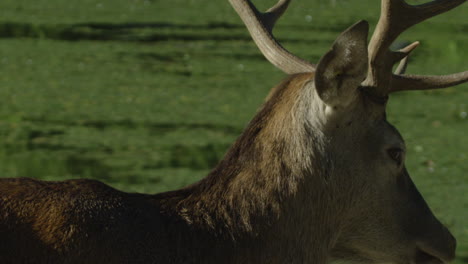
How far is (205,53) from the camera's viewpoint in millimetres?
8609

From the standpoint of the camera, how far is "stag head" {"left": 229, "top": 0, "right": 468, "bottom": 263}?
2662 millimetres

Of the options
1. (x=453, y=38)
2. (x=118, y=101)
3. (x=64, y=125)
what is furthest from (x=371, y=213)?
(x=453, y=38)

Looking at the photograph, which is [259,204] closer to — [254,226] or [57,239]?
[254,226]

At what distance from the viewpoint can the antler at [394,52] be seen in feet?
9.11

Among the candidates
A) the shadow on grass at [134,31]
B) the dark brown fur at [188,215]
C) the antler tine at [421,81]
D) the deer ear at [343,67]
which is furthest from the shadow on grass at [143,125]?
the deer ear at [343,67]

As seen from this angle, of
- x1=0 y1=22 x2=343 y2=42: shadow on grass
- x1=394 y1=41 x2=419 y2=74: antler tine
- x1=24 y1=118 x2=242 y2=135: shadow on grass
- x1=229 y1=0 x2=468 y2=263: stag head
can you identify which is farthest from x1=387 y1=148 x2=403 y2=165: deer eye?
x1=0 y1=22 x2=343 y2=42: shadow on grass

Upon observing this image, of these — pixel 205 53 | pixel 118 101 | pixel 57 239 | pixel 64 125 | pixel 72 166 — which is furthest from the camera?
pixel 205 53

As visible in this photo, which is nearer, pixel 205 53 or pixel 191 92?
pixel 191 92

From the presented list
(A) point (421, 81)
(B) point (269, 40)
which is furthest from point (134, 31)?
(A) point (421, 81)

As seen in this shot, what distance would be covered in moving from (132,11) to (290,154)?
8005mm

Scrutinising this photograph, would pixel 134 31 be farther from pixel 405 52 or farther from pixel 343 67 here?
pixel 343 67

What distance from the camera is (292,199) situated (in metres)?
2.67

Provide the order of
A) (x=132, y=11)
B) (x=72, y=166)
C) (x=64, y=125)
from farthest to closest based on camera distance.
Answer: (x=132, y=11)
(x=64, y=125)
(x=72, y=166)

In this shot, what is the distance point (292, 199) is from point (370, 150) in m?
0.27
